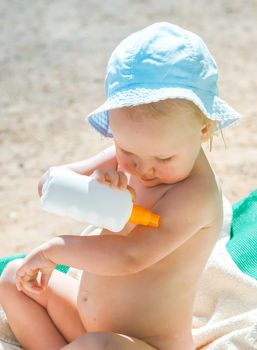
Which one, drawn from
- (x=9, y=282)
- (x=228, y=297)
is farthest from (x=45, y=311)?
(x=228, y=297)

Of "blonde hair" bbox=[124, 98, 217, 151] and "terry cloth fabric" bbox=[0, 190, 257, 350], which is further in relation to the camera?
"terry cloth fabric" bbox=[0, 190, 257, 350]

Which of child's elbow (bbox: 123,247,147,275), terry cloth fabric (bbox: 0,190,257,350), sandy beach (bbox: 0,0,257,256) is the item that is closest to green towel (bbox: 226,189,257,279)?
terry cloth fabric (bbox: 0,190,257,350)

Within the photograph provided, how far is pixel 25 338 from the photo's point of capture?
181 centimetres

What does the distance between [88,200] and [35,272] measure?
31 cm

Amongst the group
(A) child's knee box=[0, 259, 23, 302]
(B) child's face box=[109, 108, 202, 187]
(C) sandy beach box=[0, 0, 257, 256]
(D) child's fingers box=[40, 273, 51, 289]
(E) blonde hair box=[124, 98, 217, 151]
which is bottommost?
(C) sandy beach box=[0, 0, 257, 256]

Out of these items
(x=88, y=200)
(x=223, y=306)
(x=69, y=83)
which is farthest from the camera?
(x=69, y=83)

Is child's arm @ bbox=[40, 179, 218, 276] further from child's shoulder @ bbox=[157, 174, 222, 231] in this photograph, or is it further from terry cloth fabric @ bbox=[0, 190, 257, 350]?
terry cloth fabric @ bbox=[0, 190, 257, 350]

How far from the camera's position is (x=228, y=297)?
1.96 metres

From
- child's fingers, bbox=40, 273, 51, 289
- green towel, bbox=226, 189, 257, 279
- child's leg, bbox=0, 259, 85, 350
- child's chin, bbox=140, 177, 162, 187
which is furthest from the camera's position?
green towel, bbox=226, 189, 257, 279

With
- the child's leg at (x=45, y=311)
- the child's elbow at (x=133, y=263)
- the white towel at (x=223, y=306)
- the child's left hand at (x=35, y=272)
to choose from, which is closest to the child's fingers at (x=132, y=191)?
the child's elbow at (x=133, y=263)

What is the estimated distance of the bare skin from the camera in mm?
1450

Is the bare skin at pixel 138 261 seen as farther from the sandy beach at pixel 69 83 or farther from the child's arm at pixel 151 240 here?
the sandy beach at pixel 69 83

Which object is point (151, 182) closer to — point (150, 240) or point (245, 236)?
point (150, 240)

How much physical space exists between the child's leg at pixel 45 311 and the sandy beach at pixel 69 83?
594 mm
